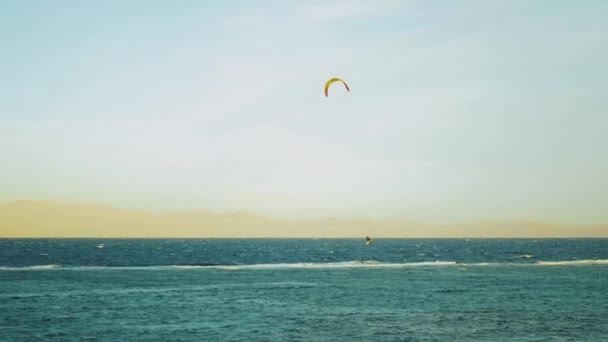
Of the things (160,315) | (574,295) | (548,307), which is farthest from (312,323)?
(574,295)

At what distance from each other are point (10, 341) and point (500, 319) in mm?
32920

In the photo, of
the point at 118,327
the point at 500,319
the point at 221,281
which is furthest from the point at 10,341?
the point at 221,281

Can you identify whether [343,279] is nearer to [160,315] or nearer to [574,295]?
[574,295]

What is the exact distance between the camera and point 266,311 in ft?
153

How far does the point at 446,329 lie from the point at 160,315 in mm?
21353

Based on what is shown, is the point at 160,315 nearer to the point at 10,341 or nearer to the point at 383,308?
the point at 10,341

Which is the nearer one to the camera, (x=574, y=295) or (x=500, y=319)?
(x=500, y=319)

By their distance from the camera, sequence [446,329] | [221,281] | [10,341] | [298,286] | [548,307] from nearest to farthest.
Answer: [10,341] < [446,329] < [548,307] < [298,286] < [221,281]

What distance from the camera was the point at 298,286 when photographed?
6731 cm

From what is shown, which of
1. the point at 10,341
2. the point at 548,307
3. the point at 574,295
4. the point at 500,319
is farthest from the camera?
the point at 574,295

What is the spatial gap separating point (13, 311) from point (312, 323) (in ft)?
79.3

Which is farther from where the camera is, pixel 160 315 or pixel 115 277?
pixel 115 277

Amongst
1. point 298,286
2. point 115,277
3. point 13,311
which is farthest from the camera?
point 115,277

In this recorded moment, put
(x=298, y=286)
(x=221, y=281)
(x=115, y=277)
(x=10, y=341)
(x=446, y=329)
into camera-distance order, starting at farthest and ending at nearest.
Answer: (x=115, y=277) < (x=221, y=281) < (x=298, y=286) < (x=446, y=329) < (x=10, y=341)
